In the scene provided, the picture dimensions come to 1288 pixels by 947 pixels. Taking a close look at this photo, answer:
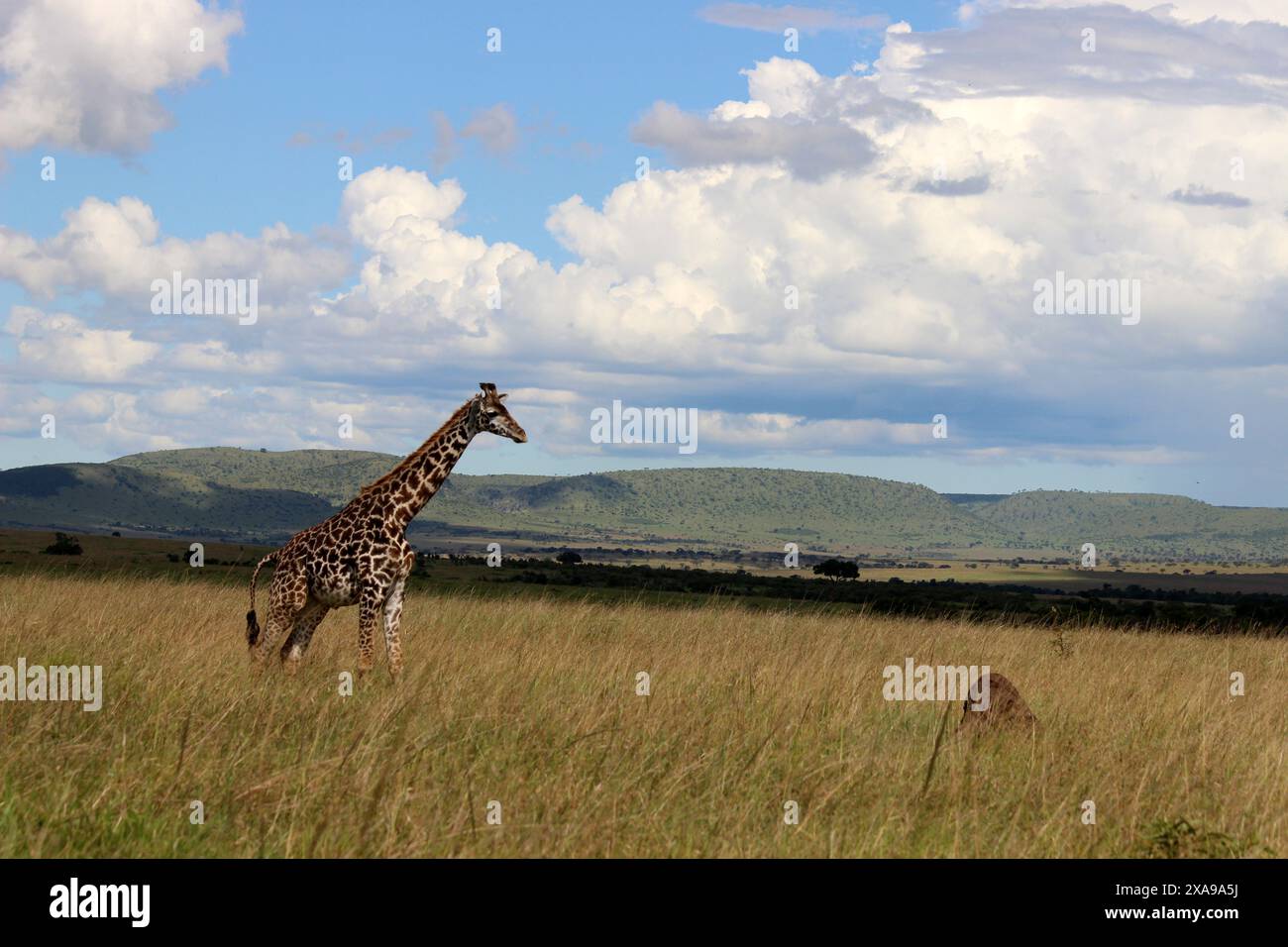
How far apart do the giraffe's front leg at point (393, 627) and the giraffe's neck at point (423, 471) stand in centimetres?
65

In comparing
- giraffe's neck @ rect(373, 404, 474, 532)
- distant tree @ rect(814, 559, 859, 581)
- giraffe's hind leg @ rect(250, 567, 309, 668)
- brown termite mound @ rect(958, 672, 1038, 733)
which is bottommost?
distant tree @ rect(814, 559, 859, 581)

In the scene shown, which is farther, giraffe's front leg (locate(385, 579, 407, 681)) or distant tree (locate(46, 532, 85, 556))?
distant tree (locate(46, 532, 85, 556))

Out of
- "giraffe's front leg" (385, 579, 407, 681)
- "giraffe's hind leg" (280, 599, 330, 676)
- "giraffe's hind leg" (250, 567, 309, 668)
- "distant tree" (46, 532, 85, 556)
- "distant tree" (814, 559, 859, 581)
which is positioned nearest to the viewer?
"giraffe's front leg" (385, 579, 407, 681)

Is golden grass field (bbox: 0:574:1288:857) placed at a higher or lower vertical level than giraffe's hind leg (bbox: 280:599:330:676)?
lower

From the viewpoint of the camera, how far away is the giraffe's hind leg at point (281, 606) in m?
13.1

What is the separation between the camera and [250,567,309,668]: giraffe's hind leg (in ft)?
43.1

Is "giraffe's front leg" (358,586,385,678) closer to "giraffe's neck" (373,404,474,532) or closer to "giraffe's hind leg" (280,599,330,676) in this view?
"giraffe's hind leg" (280,599,330,676)

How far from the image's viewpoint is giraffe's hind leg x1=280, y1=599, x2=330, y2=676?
43.6ft

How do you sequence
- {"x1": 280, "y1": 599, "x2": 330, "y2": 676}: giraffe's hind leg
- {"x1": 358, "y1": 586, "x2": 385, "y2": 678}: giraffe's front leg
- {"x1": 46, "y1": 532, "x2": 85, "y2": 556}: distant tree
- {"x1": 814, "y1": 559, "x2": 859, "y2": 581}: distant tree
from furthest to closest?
{"x1": 814, "y1": 559, "x2": 859, "y2": 581}: distant tree
{"x1": 46, "y1": 532, "x2": 85, "y2": 556}: distant tree
{"x1": 280, "y1": 599, "x2": 330, "y2": 676}: giraffe's hind leg
{"x1": 358, "y1": 586, "x2": 385, "y2": 678}: giraffe's front leg

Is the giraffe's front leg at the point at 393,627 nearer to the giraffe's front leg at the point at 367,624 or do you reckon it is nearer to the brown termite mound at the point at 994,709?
the giraffe's front leg at the point at 367,624

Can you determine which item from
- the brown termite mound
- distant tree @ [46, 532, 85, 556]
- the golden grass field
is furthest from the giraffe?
distant tree @ [46, 532, 85, 556]

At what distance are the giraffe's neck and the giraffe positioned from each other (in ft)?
0.03

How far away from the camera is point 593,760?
346 inches
